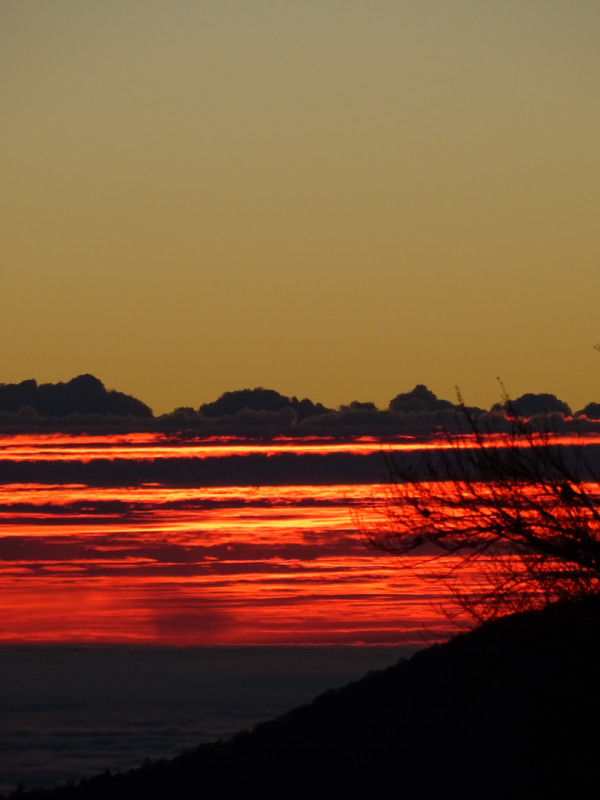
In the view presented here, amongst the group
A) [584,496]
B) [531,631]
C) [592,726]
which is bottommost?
[592,726]

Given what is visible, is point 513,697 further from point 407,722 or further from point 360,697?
point 360,697

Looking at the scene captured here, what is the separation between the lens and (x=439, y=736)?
263ft

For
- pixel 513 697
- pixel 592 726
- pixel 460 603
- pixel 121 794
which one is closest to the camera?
pixel 592 726

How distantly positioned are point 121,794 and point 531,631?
100.0 metres

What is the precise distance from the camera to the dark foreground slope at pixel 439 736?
59.9ft

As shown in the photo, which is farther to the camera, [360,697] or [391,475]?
[360,697]

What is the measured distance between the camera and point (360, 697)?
104 meters

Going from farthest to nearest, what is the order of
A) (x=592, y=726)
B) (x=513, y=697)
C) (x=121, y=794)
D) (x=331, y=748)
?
(x=121, y=794) < (x=331, y=748) < (x=513, y=697) < (x=592, y=726)

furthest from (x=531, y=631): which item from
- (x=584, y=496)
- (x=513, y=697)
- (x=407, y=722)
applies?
(x=407, y=722)

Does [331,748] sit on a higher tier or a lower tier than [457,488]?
higher

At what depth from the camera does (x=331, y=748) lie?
94.1m

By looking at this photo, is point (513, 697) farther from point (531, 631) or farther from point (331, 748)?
point (531, 631)

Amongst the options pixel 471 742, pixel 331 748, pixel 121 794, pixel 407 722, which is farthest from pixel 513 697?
pixel 121 794

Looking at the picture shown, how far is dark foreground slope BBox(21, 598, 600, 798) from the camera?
18266 mm
